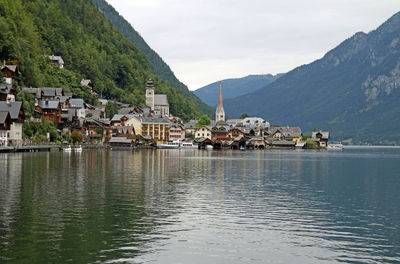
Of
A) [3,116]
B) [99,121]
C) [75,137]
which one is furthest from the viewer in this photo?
[99,121]

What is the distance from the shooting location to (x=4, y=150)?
340ft

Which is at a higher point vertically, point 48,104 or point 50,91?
point 50,91

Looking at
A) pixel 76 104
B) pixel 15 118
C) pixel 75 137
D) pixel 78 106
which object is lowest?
pixel 75 137

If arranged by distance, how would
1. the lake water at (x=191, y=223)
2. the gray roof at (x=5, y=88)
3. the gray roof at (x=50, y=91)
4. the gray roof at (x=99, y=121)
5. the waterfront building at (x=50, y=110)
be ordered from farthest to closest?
the gray roof at (x=99, y=121), the gray roof at (x=50, y=91), the waterfront building at (x=50, y=110), the gray roof at (x=5, y=88), the lake water at (x=191, y=223)

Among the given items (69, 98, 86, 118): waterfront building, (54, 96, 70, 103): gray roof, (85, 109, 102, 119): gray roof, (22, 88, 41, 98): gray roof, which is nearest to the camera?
(22, 88, 41, 98): gray roof

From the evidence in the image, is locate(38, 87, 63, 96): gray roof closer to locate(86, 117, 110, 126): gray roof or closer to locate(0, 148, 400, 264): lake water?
locate(86, 117, 110, 126): gray roof

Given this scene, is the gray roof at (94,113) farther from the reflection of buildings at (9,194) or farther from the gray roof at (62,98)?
the reflection of buildings at (9,194)

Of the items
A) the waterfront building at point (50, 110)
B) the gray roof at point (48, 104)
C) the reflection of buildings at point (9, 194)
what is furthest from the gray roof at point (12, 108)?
the reflection of buildings at point (9, 194)

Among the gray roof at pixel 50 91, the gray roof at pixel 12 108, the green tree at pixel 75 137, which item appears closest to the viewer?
the gray roof at pixel 12 108

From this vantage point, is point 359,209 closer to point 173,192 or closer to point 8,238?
point 173,192

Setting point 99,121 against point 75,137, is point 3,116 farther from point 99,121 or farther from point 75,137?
point 99,121

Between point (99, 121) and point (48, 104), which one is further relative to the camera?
point (99, 121)

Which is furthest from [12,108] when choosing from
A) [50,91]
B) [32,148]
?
[50,91]

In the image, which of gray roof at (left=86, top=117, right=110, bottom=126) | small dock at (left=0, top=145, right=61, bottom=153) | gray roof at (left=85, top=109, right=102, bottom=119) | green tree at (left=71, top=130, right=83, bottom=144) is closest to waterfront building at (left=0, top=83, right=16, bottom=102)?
small dock at (left=0, top=145, right=61, bottom=153)
